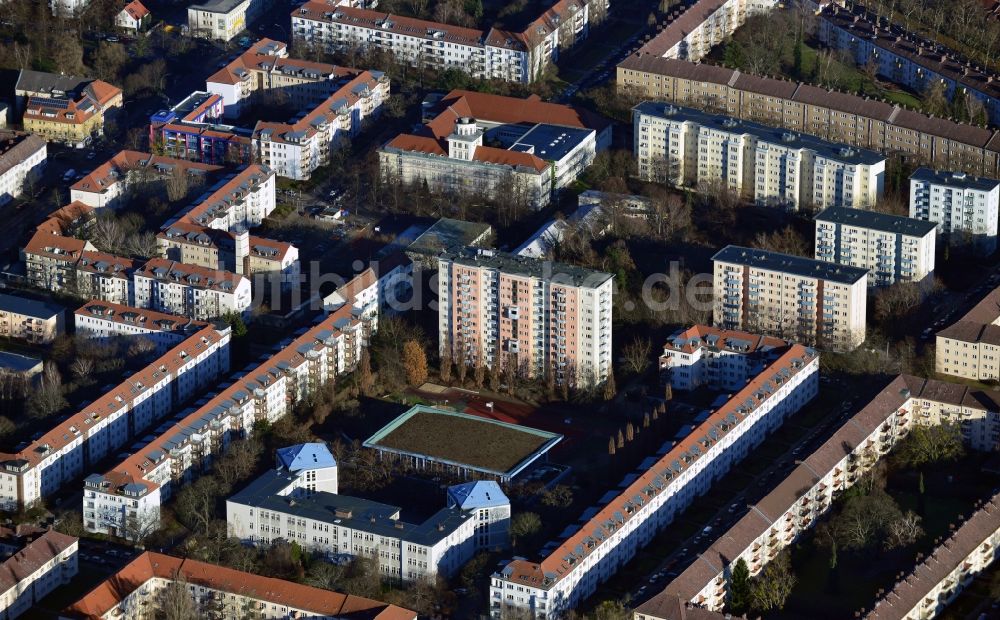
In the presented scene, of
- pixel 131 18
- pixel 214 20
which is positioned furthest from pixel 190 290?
pixel 131 18

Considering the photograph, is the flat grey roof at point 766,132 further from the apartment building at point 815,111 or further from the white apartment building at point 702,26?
the white apartment building at point 702,26

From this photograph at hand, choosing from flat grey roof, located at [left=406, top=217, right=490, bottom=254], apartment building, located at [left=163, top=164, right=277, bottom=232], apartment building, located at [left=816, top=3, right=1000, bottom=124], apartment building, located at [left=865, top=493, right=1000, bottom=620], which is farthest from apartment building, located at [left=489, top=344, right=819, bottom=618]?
apartment building, located at [left=816, top=3, right=1000, bottom=124]

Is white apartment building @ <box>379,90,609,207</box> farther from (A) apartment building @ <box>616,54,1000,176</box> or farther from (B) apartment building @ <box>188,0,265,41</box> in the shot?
(B) apartment building @ <box>188,0,265,41</box>

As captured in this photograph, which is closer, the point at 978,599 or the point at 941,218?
the point at 978,599

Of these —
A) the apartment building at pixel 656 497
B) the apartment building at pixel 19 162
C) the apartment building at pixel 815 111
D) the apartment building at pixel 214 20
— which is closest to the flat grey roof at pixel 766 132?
the apartment building at pixel 815 111

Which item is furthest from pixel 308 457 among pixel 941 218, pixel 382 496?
pixel 941 218

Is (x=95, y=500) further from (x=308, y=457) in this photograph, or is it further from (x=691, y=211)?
(x=691, y=211)
